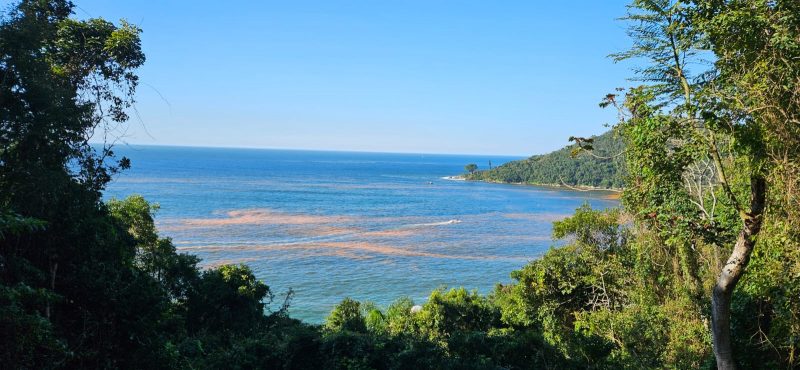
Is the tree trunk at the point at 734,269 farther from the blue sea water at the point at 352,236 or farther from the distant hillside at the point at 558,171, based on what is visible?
the distant hillside at the point at 558,171

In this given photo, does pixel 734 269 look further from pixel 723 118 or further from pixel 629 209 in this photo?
pixel 629 209

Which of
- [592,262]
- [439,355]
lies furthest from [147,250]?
[592,262]

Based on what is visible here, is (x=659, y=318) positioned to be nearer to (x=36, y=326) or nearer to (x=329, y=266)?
(x=36, y=326)

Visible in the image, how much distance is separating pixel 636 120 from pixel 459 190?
9126 centimetres

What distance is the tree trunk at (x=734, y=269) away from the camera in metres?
5.75

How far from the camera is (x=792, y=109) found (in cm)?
520

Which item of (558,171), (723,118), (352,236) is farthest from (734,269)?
(558,171)

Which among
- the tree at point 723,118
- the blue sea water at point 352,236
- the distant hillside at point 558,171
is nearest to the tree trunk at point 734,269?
the tree at point 723,118

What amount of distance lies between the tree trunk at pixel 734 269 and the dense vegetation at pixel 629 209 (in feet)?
0.06

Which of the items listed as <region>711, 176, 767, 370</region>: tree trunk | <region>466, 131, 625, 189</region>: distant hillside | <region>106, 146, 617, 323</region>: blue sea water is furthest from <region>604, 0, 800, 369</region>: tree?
<region>466, 131, 625, 189</region>: distant hillside

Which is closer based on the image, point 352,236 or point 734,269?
point 734,269

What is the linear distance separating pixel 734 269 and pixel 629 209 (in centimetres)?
365

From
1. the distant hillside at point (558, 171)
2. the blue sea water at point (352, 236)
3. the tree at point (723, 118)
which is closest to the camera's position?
the tree at point (723, 118)

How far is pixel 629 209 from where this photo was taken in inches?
371
